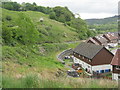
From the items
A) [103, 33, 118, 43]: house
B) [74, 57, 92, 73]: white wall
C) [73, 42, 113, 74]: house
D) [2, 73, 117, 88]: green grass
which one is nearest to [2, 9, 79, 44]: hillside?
[74, 57, 92, 73]: white wall

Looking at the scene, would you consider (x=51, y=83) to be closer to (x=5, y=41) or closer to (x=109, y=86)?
(x=109, y=86)

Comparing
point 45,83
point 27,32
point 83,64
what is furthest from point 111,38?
point 45,83

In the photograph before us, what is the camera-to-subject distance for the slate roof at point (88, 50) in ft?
122

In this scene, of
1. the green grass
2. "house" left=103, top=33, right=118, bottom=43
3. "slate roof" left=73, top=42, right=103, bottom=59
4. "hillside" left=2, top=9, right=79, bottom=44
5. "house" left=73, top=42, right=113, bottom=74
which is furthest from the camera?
"house" left=103, top=33, right=118, bottom=43

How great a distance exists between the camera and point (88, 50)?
40.5 meters

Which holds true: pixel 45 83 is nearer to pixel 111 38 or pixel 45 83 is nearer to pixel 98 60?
pixel 98 60

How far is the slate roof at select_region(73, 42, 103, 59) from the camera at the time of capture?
37.3 meters

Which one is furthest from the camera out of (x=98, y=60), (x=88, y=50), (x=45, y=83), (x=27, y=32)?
(x=88, y=50)

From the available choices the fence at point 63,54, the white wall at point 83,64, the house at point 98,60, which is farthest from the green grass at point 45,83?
the fence at point 63,54

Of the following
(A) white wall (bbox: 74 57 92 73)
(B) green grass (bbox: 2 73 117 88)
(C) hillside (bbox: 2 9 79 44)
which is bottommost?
(A) white wall (bbox: 74 57 92 73)

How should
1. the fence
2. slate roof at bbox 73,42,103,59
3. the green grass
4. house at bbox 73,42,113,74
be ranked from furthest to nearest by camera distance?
the fence, slate roof at bbox 73,42,103,59, house at bbox 73,42,113,74, the green grass

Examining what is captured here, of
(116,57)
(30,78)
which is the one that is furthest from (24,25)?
(30,78)

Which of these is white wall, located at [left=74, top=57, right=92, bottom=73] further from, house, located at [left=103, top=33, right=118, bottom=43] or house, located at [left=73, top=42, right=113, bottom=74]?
house, located at [left=103, top=33, right=118, bottom=43]

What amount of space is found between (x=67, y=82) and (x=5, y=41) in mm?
34153
